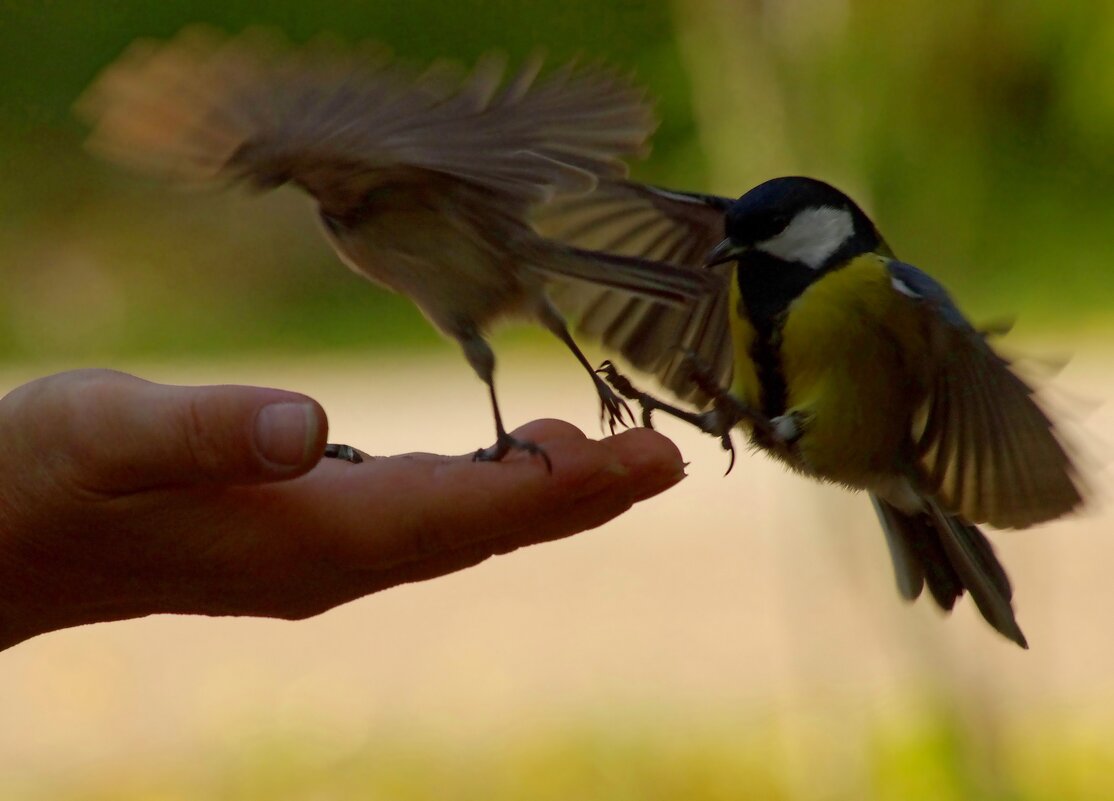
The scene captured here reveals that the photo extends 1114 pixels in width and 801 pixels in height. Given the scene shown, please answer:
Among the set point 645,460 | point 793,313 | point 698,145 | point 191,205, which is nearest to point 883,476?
point 793,313

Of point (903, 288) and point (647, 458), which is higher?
point (903, 288)

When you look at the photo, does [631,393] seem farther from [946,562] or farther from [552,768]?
[552,768]

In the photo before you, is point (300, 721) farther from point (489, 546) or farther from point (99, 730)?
point (489, 546)

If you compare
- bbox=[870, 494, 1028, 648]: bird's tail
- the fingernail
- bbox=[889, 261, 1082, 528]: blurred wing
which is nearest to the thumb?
the fingernail

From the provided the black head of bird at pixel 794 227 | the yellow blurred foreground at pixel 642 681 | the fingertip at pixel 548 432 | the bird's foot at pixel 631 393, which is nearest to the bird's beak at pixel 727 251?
the black head of bird at pixel 794 227

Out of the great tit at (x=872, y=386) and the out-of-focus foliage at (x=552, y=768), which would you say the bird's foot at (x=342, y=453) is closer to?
the great tit at (x=872, y=386)

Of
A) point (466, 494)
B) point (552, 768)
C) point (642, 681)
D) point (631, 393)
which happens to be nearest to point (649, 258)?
point (631, 393)
